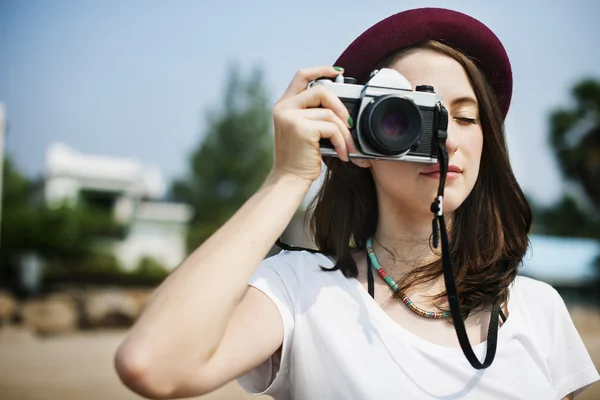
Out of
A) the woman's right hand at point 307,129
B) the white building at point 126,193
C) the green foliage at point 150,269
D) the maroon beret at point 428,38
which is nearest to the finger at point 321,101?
the woman's right hand at point 307,129

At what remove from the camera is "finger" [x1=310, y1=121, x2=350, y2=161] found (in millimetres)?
1270

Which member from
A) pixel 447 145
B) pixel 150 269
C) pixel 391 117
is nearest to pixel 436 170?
pixel 447 145

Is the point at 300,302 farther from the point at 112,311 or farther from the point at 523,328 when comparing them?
the point at 112,311

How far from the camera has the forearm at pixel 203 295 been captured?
1.08 metres

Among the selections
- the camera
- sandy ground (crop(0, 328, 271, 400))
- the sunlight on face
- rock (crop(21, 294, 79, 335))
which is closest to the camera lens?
the camera

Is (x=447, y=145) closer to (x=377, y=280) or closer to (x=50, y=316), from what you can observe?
(x=377, y=280)

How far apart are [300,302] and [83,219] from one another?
1647 cm

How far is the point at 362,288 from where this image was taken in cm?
143

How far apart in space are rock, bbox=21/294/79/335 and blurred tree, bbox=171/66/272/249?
765 cm

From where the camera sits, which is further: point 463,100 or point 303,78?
point 463,100

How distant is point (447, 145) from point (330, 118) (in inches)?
11.5

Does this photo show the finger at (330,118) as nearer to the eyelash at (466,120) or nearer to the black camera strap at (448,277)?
the black camera strap at (448,277)

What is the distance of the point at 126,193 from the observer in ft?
79.8

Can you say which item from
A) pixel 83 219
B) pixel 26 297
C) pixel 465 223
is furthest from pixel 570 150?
pixel 465 223
